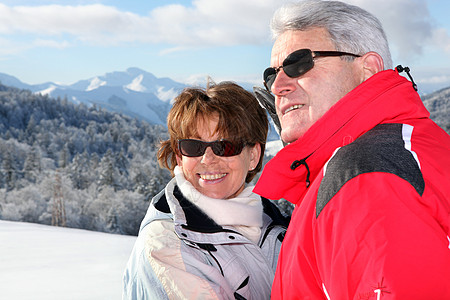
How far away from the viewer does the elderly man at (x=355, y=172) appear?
2.52ft

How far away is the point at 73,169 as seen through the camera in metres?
52.0

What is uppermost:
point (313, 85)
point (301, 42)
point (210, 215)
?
point (301, 42)

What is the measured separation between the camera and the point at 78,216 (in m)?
40.2

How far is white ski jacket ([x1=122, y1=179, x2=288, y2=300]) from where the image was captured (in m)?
1.47

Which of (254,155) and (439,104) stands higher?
(439,104)

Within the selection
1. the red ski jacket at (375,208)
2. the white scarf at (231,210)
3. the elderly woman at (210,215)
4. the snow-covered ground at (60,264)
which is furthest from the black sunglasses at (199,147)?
the snow-covered ground at (60,264)

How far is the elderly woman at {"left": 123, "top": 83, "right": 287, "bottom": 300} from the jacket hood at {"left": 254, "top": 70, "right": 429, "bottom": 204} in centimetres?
59

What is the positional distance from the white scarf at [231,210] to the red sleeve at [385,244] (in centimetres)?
99

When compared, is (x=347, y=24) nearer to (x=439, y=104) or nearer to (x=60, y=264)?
(x=60, y=264)

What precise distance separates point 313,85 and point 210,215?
781 mm

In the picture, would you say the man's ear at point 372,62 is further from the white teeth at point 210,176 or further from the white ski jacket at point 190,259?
the white teeth at point 210,176

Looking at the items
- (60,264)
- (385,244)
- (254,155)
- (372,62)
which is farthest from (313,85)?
(60,264)

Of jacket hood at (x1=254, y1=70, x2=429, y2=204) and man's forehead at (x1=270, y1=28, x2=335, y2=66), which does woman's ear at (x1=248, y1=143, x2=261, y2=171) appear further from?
jacket hood at (x1=254, y1=70, x2=429, y2=204)

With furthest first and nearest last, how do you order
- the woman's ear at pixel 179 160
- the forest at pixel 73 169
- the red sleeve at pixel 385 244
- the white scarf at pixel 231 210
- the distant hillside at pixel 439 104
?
the distant hillside at pixel 439 104 < the forest at pixel 73 169 < the woman's ear at pixel 179 160 < the white scarf at pixel 231 210 < the red sleeve at pixel 385 244
